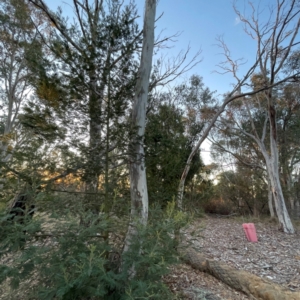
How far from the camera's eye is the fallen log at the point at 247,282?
7.21ft

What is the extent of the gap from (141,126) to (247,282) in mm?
2324

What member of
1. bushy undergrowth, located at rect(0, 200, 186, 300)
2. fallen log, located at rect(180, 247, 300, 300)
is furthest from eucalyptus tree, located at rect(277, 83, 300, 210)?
bushy undergrowth, located at rect(0, 200, 186, 300)

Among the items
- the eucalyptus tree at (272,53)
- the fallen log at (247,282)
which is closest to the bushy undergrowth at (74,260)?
the fallen log at (247,282)

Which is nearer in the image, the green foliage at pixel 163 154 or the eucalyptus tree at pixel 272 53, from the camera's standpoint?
the green foliage at pixel 163 154

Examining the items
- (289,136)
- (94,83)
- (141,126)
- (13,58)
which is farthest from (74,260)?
(289,136)

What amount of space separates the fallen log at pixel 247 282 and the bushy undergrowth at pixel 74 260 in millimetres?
396

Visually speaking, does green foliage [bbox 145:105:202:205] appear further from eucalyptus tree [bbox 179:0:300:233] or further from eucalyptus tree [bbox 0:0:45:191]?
eucalyptus tree [bbox 0:0:45:191]

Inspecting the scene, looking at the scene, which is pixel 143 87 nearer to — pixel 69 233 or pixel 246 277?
pixel 69 233

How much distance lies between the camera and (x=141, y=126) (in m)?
2.43

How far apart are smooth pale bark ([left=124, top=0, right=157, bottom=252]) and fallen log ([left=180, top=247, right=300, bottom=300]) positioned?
25.8 inches

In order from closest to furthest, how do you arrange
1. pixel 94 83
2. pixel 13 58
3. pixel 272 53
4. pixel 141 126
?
pixel 94 83, pixel 141 126, pixel 272 53, pixel 13 58

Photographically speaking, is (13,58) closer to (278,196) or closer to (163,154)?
(163,154)

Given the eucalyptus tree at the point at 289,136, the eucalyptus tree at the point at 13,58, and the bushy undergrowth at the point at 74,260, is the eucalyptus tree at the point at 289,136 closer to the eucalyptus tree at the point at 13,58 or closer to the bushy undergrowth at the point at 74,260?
the bushy undergrowth at the point at 74,260

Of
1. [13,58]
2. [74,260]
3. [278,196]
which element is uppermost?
[13,58]
